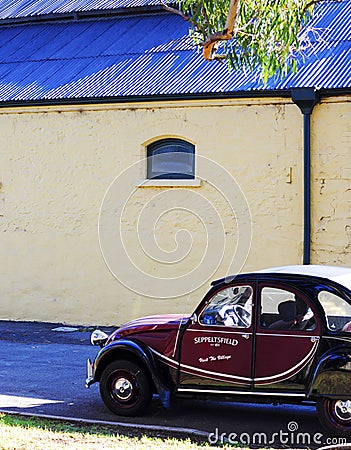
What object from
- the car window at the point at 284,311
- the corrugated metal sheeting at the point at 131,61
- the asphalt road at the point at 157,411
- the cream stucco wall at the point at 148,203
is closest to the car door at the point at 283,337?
the car window at the point at 284,311

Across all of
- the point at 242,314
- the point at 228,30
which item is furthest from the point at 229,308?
the point at 228,30

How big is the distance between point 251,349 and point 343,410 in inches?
39.0

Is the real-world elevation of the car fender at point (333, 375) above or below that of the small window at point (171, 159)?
below

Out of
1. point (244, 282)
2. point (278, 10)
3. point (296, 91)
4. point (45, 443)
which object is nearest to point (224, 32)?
point (278, 10)

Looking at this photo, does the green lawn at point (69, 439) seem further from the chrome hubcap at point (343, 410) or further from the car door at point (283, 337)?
the chrome hubcap at point (343, 410)

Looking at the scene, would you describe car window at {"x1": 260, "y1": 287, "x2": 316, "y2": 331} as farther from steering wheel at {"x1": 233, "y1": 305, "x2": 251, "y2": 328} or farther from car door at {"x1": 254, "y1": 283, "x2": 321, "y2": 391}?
steering wheel at {"x1": 233, "y1": 305, "x2": 251, "y2": 328}

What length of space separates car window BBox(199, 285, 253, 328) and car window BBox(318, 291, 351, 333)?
0.71m

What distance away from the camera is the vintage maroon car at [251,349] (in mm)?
8164

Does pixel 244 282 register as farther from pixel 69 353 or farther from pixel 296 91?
pixel 296 91

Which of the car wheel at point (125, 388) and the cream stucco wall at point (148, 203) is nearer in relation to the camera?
the car wheel at point (125, 388)

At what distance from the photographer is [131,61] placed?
685 inches

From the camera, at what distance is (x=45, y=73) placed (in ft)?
58.5

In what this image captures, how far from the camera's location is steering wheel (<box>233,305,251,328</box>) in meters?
8.61

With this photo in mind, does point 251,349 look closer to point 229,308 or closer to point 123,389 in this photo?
point 229,308
